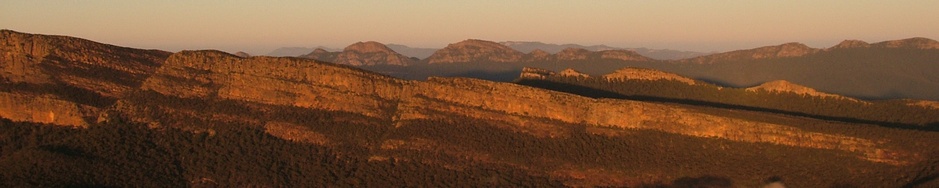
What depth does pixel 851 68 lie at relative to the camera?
652ft

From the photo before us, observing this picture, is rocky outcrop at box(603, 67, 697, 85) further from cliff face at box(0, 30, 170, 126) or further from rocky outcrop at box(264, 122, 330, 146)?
cliff face at box(0, 30, 170, 126)

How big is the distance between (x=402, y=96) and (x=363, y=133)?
8.50 meters

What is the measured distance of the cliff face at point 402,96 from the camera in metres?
80.0

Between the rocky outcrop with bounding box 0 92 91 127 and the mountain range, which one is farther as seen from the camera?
the rocky outcrop with bounding box 0 92 91 127

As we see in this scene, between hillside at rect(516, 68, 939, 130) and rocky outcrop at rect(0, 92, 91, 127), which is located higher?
hillside at rect(516, 68, 939, 130)

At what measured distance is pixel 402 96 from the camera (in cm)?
8625

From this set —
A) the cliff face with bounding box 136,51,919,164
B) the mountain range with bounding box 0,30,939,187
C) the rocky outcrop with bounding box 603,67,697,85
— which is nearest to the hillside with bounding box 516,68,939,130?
the rocky outcrop with bounding box 603,67,697,85

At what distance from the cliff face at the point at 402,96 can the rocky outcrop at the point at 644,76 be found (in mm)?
28261

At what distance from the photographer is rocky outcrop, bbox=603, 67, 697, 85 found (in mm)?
107938

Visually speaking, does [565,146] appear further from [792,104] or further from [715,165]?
[792,104]

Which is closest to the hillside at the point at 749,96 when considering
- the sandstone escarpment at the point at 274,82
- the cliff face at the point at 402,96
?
the cliff face at the point at 402,96

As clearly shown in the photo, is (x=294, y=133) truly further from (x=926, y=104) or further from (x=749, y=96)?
(x=926, y=104)

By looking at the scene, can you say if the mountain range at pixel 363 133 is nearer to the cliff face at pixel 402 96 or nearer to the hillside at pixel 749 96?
the cliff face at pixel 402 96

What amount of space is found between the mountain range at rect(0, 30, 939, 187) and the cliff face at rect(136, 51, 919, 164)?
0.16 metres
